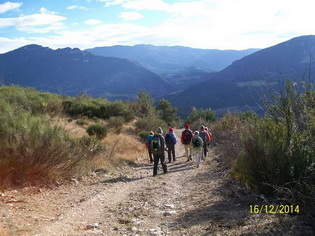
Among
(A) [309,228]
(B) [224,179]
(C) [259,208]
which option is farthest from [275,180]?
(B) [224,179]

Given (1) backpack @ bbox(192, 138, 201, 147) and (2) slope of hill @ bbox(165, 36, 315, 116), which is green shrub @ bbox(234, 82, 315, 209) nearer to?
(1) backpack @ bbox(192, 138, 201, 147)

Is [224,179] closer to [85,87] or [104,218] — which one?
[104,218]

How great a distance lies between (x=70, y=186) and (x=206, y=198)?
3961mm

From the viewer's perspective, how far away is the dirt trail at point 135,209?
5.14 m

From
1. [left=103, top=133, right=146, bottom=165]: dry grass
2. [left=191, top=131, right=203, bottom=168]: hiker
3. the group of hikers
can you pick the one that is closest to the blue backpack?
the group of hikers

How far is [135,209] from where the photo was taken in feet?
22.0

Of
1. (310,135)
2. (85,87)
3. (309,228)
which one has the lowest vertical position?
(309,228)

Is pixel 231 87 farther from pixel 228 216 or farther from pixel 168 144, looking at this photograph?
pixel 228 216

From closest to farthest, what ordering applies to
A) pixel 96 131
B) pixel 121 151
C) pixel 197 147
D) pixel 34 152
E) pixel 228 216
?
pixel 228 216
pixel 34 152
pixel 197 147
pixel 121 151
pixel 96 131

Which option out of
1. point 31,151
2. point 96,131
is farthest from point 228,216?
point 96,131

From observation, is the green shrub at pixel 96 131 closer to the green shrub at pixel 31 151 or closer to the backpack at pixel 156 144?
the backpack at pixel 156 144

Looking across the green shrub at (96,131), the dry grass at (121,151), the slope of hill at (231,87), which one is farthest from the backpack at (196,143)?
the slope of hill at (231,87)

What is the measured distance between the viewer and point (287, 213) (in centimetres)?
483

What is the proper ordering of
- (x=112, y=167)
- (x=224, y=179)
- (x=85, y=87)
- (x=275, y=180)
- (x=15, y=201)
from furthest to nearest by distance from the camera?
1. (x=85, y=87)
2. (x=112, y=167)
3. (x=224, y=179)
4. (x=15, y=201)
5. (x=275, y=180)
